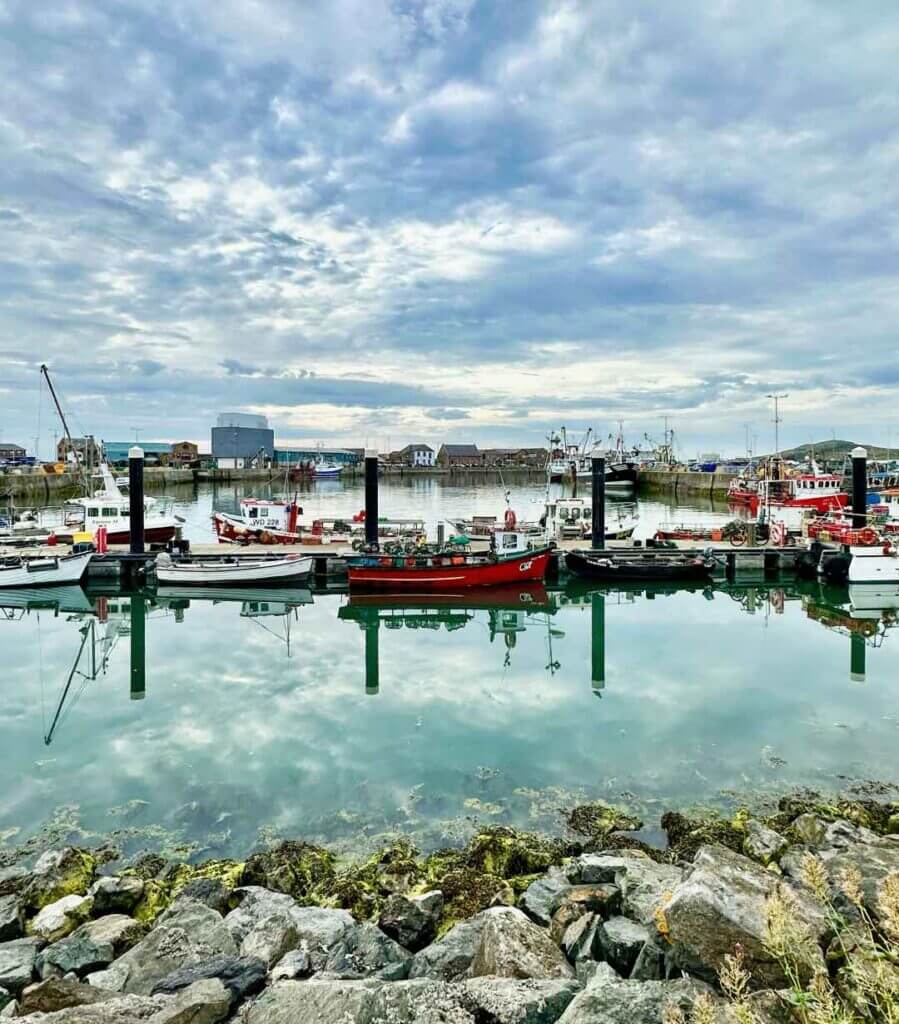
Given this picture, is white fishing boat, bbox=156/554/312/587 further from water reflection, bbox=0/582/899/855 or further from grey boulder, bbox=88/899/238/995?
grey boulder, bbox=88/899/238/995

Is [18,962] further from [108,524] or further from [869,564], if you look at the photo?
[108,524]

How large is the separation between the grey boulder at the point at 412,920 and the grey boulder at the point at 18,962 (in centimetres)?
282

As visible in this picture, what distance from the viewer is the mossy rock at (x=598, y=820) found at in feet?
27.3

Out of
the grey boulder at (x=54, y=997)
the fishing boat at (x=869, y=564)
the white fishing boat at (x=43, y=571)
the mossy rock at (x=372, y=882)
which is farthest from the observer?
the fishing boat at (x=869, y=564)

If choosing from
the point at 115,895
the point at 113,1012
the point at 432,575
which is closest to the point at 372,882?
the point at 115,895

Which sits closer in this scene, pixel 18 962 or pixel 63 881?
pixel 18 962

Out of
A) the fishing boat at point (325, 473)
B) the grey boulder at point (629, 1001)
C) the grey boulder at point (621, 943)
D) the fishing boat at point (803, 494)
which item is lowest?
the grey boulder at point (621, 943)

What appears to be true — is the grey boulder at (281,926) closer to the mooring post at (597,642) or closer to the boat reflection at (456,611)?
the mooring post at (597,642)

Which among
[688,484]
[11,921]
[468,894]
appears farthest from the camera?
[688,484]

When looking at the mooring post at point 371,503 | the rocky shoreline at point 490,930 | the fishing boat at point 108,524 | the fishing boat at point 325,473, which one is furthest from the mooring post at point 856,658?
the fishing boat at point 325,473

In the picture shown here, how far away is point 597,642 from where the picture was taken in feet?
60.5

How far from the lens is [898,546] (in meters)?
25.8

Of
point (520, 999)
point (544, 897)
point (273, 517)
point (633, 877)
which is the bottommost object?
point (544, 897)

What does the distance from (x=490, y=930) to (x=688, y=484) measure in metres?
86.9
